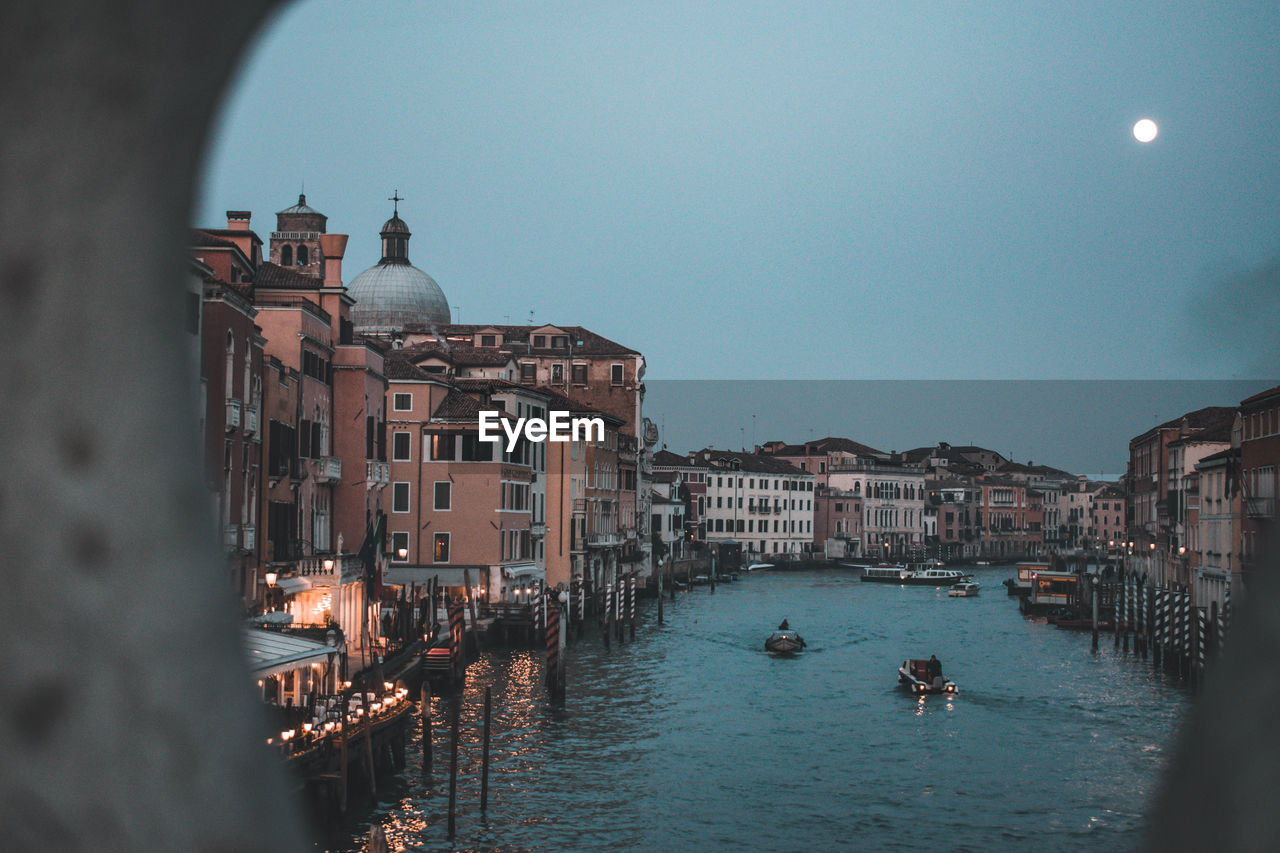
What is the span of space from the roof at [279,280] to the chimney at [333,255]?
2451mm

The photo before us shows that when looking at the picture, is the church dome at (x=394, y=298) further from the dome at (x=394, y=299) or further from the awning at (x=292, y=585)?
the awning at (x=292, y=585)

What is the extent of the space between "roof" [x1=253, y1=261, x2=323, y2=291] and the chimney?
2451mm

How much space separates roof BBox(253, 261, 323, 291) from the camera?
31.3 meters

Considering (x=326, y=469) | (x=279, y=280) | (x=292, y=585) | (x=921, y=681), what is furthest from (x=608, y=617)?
(x=292, y=585)

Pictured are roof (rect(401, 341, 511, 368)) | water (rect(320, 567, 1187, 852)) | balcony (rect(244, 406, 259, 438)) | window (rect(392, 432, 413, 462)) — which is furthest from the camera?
roof (rect(401, 341, 511, 368))

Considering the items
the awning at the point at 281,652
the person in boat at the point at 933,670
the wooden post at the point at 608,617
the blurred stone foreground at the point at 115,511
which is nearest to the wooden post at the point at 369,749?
the awning at the point at 281,652

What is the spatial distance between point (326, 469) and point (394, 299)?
46.9 meters

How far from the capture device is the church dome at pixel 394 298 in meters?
78.4

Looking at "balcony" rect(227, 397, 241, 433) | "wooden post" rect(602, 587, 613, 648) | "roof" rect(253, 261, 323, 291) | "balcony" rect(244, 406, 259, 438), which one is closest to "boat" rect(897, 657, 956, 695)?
"wooden post" rect(602, 587, 613, 648)

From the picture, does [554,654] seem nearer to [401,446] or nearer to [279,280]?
[279,280]

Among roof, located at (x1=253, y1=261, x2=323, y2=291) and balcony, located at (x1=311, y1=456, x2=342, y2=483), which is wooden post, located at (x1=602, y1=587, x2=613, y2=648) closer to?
balcony, located at (x1=311, y1=456, x2=342, y2=483)

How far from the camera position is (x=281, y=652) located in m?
17.6

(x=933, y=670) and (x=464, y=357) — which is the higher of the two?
(x=464, y=357)

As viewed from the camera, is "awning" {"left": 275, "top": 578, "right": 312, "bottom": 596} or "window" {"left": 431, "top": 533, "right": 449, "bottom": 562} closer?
"awning" {"left": 275, "top": 578, "right": 312, "bottom": 596}
